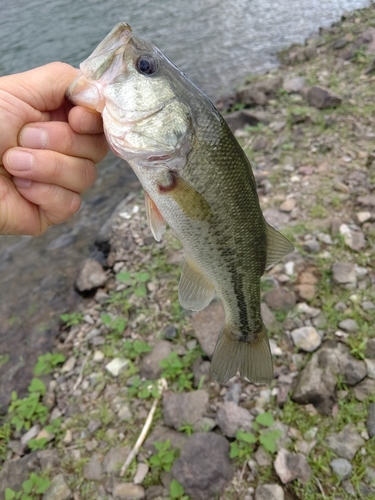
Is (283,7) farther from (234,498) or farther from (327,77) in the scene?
(234,498)

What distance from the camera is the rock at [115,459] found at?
3230 mm

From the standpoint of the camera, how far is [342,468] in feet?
9.17

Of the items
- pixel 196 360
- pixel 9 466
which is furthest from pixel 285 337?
pixel 9 466

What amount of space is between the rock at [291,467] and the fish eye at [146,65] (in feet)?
8.64

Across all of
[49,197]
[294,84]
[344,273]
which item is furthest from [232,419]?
[294,84]

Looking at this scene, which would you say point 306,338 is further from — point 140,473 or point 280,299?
point 140,473

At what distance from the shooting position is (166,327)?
4180 mm

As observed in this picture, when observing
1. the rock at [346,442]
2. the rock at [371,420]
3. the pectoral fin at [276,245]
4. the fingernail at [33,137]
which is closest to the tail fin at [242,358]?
Answer: the pectoral fin at [276,245]

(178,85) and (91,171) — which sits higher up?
(178,85)

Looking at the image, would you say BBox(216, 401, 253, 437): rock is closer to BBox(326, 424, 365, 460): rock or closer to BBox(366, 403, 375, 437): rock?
BBox(326, 424, 365, 460): rock

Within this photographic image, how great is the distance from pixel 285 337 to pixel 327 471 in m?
1.13

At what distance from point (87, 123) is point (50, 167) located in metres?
0.30

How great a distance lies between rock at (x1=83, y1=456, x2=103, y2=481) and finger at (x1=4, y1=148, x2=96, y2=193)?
89.2 inches

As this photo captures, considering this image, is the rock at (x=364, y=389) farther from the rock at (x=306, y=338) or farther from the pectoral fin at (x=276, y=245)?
the pectoral fin at (x=276, y=245)
